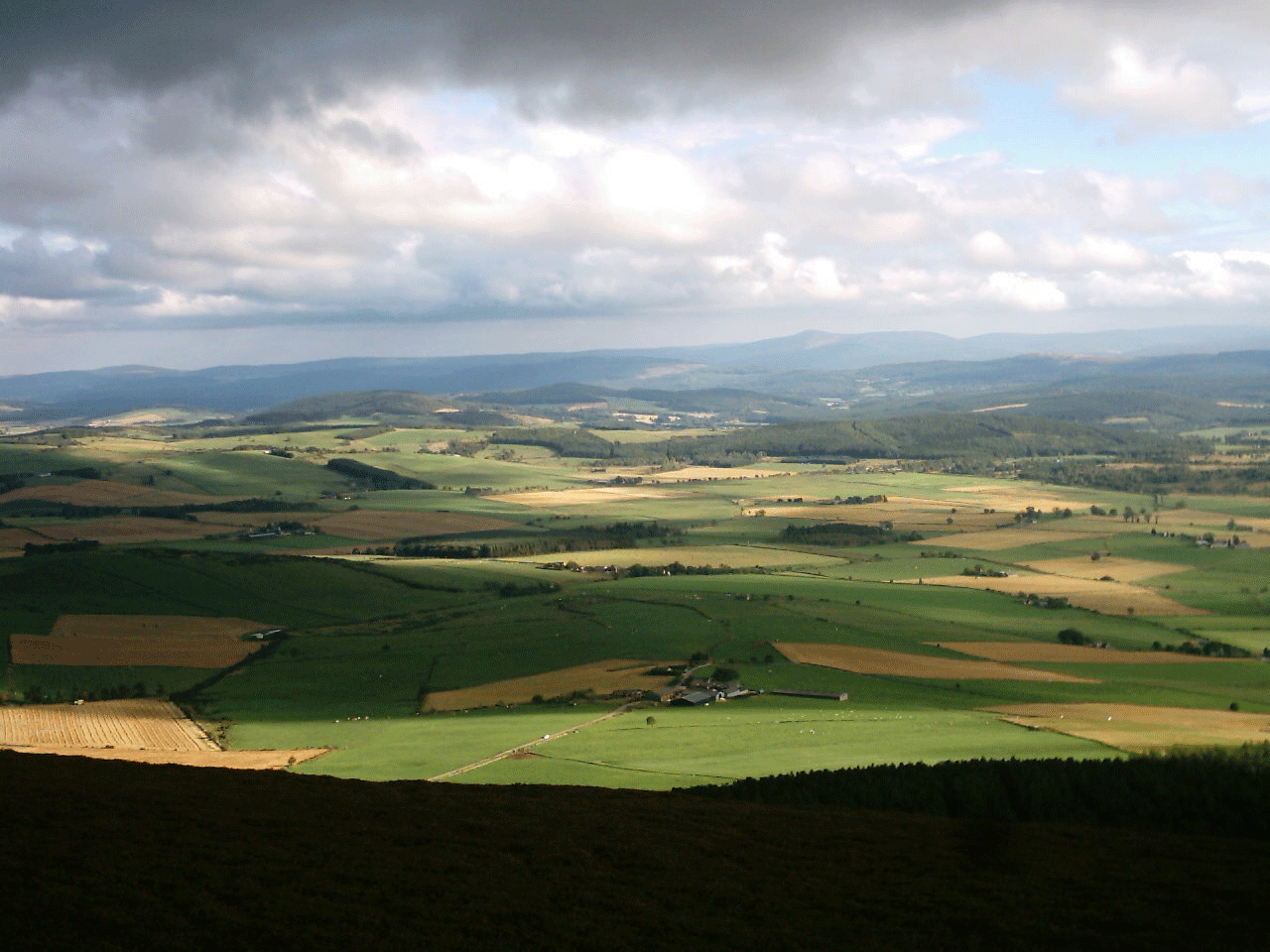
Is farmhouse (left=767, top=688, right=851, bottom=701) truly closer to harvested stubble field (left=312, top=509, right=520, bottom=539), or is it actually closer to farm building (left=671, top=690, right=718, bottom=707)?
farm building (left=671, top=690, right=718, bottom=707)

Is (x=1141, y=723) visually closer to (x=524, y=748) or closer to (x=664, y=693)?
(x=664, y=693)

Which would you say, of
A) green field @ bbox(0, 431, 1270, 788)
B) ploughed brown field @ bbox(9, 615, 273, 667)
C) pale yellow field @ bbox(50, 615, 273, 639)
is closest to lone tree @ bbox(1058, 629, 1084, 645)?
green field @ bbox(0, 431, 1270, 788)

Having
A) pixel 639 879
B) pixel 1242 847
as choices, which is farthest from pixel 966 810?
pixel 639 879

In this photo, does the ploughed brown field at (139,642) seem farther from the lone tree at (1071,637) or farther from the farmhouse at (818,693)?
the lone tree at (1071,637)

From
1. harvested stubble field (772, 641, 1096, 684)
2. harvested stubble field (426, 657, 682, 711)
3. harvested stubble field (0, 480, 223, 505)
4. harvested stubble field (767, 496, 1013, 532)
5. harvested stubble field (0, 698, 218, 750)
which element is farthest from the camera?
harvested stubble field (0, 480, 223, 505)

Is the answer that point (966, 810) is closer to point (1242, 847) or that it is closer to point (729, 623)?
point (1242, 847)

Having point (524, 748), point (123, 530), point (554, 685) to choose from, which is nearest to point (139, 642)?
point (554, 685)
